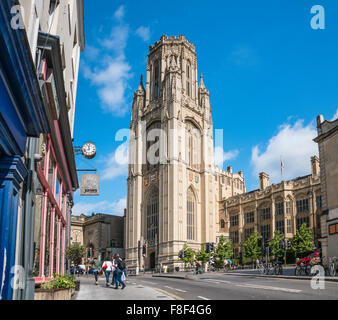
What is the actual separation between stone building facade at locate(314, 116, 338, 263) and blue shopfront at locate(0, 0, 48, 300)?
26.6m

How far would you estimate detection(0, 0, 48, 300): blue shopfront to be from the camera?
17.4 ft

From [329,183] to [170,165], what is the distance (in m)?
38.7

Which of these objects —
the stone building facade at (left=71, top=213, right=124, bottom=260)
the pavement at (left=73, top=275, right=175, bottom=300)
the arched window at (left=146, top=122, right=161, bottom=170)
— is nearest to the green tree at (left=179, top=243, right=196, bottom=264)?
the arched window at (left=146, top=122, right=161, bottom=170)

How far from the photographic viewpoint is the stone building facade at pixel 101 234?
8521 cm

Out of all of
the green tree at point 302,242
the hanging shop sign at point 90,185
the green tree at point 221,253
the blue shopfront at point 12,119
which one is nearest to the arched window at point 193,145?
the green tree at point 221,253

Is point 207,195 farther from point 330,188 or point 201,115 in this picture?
point 330,188

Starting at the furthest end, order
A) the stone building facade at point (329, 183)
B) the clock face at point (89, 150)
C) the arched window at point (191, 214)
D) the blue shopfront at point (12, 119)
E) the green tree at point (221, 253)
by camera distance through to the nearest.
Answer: the arched window at point (191, 214) → the green tree at point (221, 253) → the stone building facade at point (329, 183) → the clock face at point (89, 150) → the blue shopfront at point (12, 119)

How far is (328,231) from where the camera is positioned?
97.6ft

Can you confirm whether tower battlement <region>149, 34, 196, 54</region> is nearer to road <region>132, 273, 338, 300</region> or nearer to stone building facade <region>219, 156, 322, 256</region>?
stone building facade <region>219, 156, 322, 256</region>

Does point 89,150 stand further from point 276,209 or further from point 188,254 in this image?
point 276,209

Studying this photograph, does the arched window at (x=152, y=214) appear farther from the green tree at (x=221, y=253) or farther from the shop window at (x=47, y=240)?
the shop window at (x=47, y=240)
